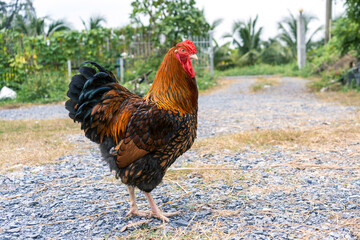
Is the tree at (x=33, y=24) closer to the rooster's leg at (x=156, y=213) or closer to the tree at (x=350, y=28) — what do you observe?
the tree at (x=350, y=28)

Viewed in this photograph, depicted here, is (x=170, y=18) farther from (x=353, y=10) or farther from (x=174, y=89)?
(x=174, y=89)

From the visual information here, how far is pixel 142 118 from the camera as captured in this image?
8.93 feet

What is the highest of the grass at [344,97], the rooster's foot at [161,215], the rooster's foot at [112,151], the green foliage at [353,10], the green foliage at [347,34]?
the green foliage at [353,10]

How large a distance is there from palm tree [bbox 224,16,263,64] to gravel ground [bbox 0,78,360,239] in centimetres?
2645

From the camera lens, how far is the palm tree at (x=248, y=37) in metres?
30.0

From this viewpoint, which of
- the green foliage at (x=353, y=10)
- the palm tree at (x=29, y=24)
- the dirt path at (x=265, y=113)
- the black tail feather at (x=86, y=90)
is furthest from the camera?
the palm tree at (x=29, y=24)

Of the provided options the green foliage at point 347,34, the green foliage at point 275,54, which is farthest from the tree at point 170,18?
the green foliage at point 275,54

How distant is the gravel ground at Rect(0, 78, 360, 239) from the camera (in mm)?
2611

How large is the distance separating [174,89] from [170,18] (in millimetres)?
11920

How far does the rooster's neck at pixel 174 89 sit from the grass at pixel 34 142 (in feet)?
8.19

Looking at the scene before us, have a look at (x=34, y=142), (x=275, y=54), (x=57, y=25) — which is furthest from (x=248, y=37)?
(x=34, y=142)

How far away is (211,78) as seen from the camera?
15805 millimetres

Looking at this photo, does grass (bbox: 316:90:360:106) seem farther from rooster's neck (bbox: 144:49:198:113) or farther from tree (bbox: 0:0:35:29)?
tree (bbox: 0:0:35:29)

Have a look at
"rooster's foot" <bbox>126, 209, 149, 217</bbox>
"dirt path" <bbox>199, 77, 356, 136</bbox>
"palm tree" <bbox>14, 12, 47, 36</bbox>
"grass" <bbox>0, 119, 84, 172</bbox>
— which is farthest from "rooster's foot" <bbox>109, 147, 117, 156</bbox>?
"palm tree" <bbox>14, 12, 47, 36</bbox>
